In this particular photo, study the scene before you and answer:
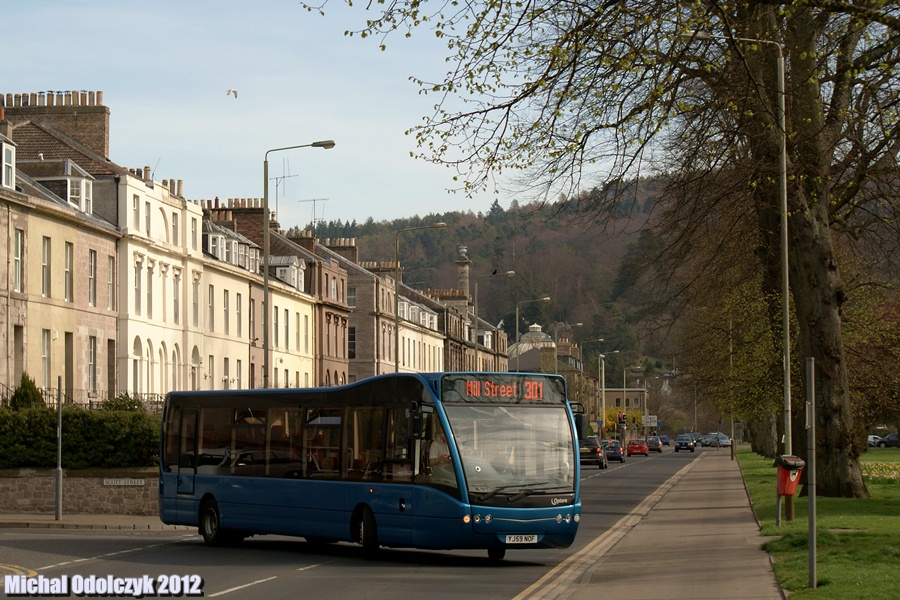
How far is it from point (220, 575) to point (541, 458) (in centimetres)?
511

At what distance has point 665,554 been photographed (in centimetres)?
1986

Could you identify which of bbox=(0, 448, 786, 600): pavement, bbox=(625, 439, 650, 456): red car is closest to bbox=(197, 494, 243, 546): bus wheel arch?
bbox=(0, 448, 786, 600): pavement

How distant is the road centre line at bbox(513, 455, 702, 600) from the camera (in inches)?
614

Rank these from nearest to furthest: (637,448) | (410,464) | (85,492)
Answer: (410,464)
(85,492)
(637,448)

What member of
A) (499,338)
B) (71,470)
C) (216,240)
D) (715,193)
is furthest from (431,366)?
(715,193)

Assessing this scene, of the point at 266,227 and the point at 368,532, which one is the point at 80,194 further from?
the point at 368,532

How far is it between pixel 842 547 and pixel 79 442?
21012mm

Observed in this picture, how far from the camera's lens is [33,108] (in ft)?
170

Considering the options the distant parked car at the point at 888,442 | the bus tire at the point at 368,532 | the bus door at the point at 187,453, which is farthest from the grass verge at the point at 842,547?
the distant parked car at the point at 888,442

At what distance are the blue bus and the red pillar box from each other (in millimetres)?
3291

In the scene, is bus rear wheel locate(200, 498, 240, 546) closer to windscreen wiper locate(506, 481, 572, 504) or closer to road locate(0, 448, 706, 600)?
road locate(0, 448, 706, 600)

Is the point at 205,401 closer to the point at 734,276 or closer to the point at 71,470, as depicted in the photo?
the point at 71,470

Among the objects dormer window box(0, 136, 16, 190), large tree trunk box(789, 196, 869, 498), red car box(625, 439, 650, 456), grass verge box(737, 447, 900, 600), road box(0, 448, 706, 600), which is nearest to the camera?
grass verge box(737, 447, 900, 600)

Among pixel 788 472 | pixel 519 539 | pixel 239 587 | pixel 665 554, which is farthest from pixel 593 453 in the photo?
pixel 239 587
